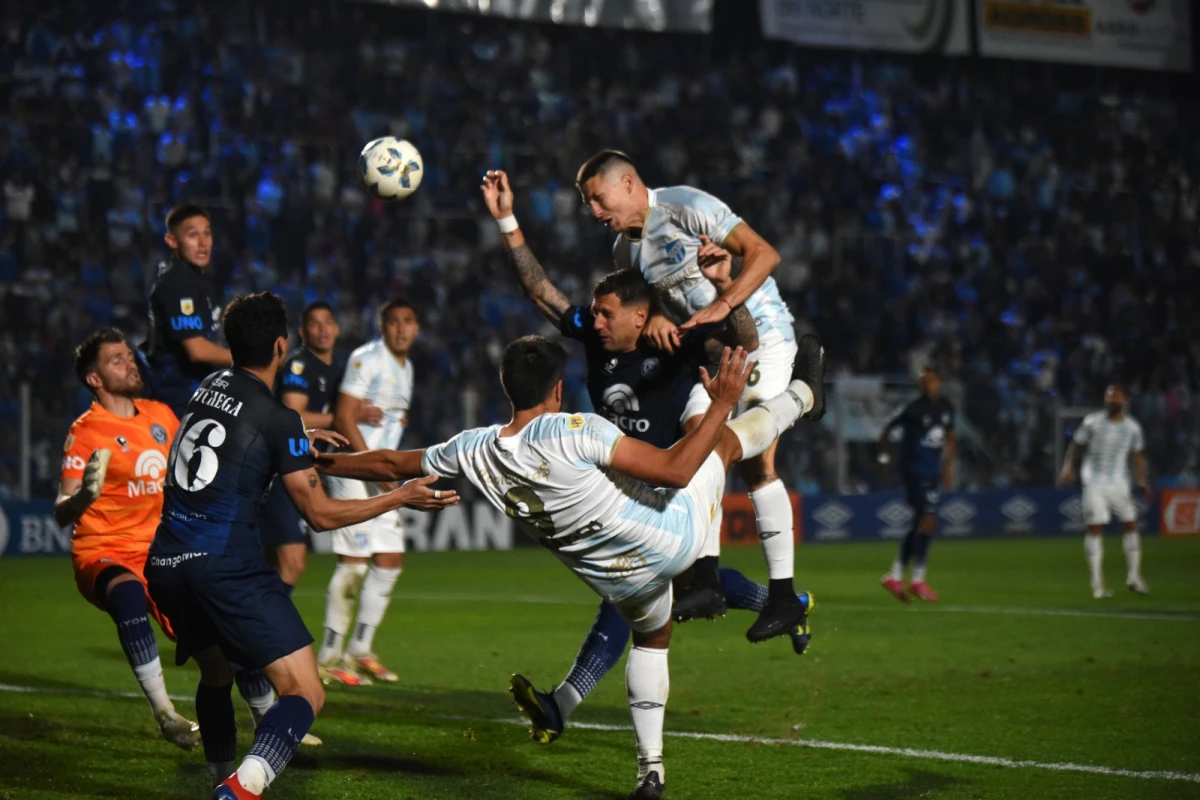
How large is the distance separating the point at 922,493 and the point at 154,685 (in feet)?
36.0

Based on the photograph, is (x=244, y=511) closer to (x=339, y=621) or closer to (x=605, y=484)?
(x=605, y=484)

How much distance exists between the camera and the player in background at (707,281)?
691 centimetres

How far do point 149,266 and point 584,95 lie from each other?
10.1 metres

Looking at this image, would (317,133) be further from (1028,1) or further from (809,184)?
(1028,1)

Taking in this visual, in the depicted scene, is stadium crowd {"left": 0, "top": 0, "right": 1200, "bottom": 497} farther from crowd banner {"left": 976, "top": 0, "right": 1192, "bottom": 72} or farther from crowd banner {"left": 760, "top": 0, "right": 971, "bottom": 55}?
crowd banner {"left": 760, "top": 0, "right": 971, "bottom": 55}

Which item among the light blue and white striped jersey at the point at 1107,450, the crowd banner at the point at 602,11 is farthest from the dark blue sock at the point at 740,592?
the crowd banner at the point at 602,11

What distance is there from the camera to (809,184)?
29578mm

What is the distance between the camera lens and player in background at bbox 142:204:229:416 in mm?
8289

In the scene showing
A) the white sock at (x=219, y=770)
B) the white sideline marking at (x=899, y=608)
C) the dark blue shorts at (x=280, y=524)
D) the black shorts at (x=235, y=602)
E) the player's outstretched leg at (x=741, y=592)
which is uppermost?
the black shorts at (x=235, y=602)

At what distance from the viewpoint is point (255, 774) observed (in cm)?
527

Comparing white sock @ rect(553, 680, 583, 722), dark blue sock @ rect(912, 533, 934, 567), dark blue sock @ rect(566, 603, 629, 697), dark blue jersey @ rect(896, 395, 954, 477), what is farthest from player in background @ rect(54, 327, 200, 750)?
dark blue jersey @ rect(896, 395, 954, 477)

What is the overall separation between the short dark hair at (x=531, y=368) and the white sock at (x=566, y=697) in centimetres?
182

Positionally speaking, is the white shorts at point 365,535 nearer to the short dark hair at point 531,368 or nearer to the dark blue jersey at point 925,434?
the short dark hair at point 531,368

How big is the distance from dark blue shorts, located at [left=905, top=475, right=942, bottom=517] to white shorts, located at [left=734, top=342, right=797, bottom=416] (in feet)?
28.8
